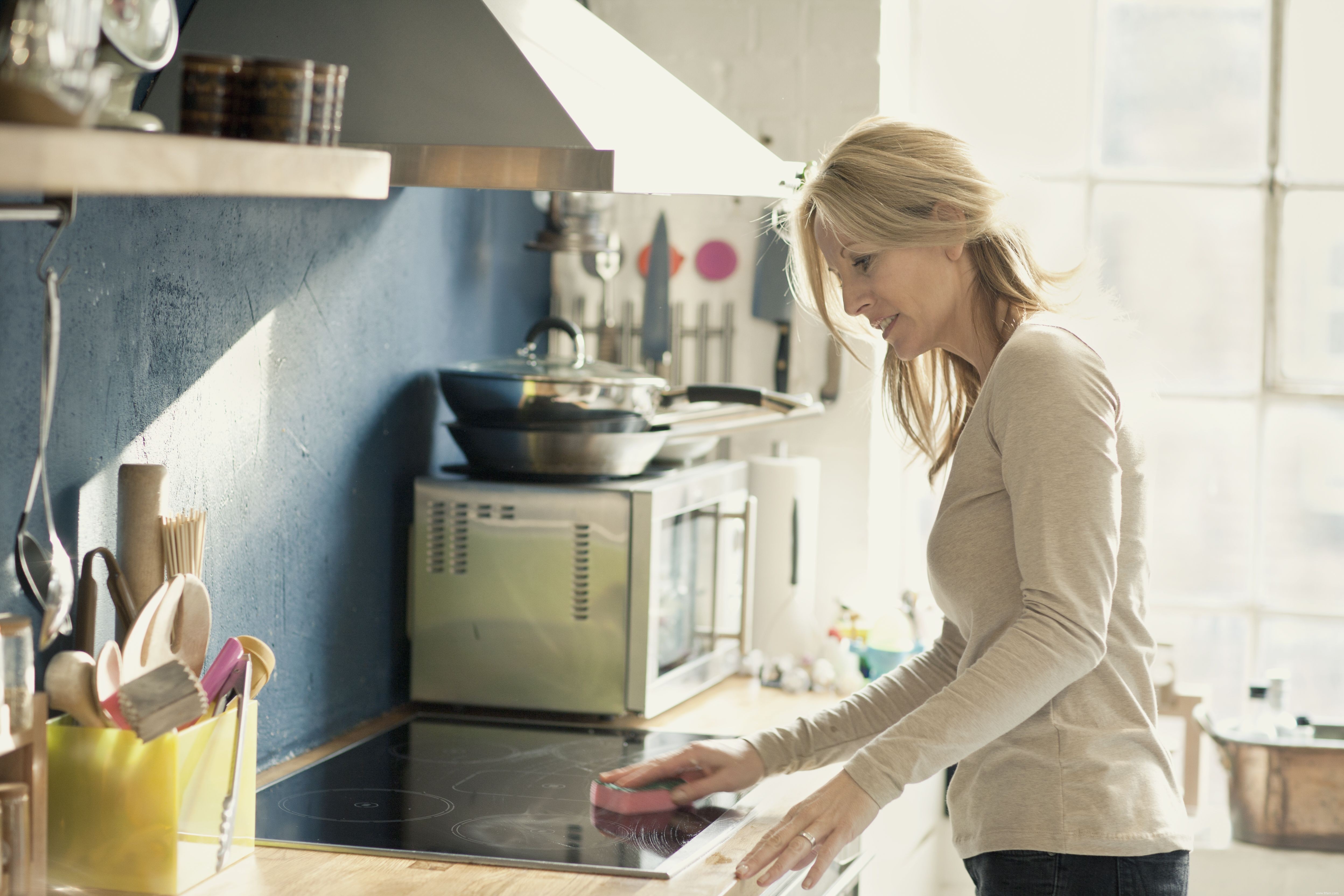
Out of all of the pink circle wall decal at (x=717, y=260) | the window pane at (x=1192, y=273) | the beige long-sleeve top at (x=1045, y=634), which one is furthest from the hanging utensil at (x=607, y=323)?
the beige long-sleeve top at (x=1045, y=634)

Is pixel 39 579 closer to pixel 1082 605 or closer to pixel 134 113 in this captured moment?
pixel 134 113

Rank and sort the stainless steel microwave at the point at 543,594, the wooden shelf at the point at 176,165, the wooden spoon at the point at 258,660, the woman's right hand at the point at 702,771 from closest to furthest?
the wooden shelf at the point at 176,165 < the wooden spoon at the point at 258,660 < the woman's right hand at the point at 702,771 < the stainless steel microwave at the point at 543,594

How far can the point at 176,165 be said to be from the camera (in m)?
0.90

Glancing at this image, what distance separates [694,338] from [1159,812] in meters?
1.47

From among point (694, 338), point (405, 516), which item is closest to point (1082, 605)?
point (405, 516)

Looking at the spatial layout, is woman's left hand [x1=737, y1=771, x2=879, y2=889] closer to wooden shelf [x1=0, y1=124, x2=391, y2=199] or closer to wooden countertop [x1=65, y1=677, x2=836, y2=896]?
wooden countertop [x1=65, y1=677, x2=836, y2=896]

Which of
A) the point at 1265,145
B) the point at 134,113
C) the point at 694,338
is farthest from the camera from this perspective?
the point at 1265,145

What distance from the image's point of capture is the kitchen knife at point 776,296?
2.58 metres

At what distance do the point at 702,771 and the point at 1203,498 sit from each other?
1.72 meters

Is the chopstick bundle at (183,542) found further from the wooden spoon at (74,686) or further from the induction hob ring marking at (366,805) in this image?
the induction hob ring marking at (366,805)

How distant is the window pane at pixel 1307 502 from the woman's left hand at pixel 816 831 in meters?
1.91

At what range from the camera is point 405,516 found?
208cm

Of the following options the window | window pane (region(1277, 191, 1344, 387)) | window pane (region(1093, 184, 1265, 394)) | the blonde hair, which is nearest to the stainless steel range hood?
the blonde hair

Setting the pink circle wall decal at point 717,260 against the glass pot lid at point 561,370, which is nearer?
the glass pot lid at point 561,370
